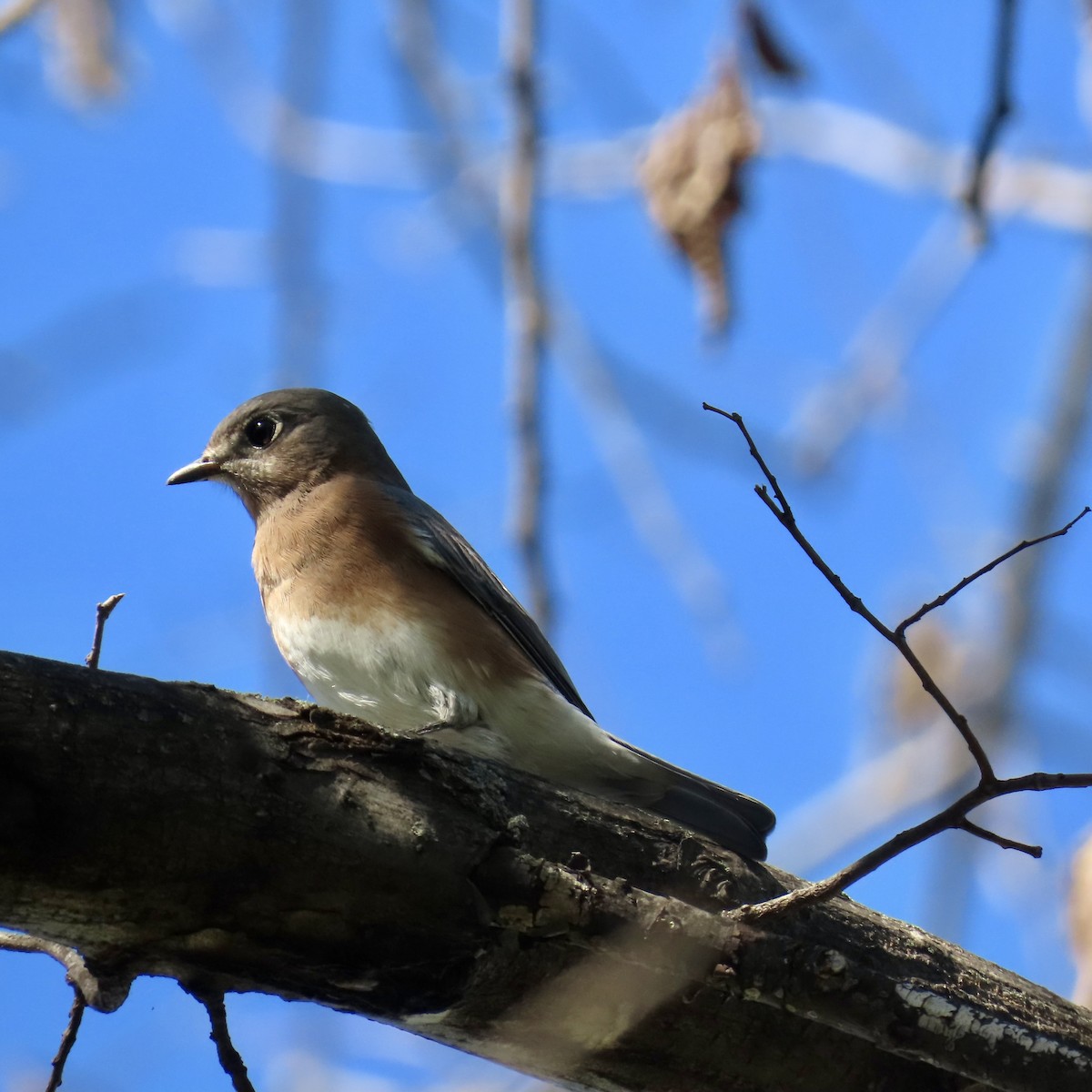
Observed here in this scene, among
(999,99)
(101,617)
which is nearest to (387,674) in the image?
(101,617)

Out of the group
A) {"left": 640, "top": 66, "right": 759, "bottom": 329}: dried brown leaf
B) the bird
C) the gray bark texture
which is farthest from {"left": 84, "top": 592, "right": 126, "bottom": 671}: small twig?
{"left": 640, "top": 66, "right": 759, "bottom": 329}: dried brown leaf

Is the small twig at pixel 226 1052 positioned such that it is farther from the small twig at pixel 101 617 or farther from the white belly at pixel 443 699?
the white belly at pixel 443 699

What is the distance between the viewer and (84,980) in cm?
225

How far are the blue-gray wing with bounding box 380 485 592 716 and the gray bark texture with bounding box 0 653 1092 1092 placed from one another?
1.45 m

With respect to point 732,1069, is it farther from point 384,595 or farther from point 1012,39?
point 1012,39

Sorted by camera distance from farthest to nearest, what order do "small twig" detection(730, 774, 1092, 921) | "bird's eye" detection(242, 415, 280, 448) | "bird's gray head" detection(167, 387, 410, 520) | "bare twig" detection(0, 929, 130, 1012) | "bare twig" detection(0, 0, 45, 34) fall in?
"bird's eye" detection(242, 415, 280, 448) → "bird's gray head" detection(167, 387, 410, 520) → "bare twig" detection(0, 0, 45, 34) → "bare twig" detection(0, 929, 130, 1012) → "small twig" detection(730, 774, 1092, 921)

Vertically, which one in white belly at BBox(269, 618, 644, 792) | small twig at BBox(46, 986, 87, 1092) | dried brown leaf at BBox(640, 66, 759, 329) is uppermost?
dried brown leaf at BBox(640, 66, 759, 329)

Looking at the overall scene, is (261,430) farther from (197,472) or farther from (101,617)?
(101,617)

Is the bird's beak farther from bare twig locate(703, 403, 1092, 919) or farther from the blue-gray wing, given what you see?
bare twig locate(703, 403, 1092, 919)

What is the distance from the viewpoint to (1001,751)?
408 centimetres

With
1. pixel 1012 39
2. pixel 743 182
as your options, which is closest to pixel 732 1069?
pixel 1012 39

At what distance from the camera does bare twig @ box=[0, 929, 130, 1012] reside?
2211 mm

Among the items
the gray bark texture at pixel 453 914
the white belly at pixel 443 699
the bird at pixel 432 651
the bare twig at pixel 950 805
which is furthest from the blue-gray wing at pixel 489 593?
the bare twig at pixel 950 805

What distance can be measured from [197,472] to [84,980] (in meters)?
2.97
